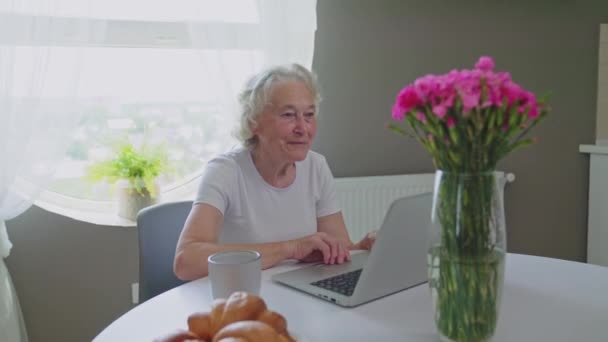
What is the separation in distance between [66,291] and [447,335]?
1.96 m

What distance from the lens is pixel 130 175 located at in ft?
7.70

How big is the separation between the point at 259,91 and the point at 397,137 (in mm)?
1311

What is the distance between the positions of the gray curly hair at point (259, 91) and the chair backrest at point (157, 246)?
30cm

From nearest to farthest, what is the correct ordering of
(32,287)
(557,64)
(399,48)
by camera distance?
(32,287) < (399,48) < (557,64)

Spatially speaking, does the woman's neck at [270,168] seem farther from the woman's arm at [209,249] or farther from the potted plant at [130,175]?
the potted plant at [130,175]

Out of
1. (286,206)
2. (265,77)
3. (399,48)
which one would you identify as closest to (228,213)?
(286,206)

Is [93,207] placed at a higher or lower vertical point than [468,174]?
lower

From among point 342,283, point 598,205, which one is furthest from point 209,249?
point 598,205

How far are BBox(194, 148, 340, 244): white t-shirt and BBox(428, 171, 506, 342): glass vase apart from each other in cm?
81

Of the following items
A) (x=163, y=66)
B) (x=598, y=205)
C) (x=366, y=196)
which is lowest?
(x=598, y=205)

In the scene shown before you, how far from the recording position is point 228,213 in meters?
1.58

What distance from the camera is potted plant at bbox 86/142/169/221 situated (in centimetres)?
235

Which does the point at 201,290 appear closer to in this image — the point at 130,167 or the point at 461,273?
the point at 461,273

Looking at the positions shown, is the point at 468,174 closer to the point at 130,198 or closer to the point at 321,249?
the point at 321,249
